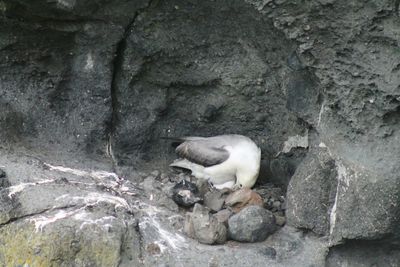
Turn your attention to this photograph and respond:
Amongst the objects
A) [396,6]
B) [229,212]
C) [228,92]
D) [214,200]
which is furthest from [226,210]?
[396,6]

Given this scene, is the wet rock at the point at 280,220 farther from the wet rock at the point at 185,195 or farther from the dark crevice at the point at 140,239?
the dark crevice at the point at 140,239

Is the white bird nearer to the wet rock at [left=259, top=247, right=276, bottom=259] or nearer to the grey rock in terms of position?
the wet rock at [left=259, top=247, right=276, bottom=259]

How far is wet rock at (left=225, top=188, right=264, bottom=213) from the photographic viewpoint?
464 cm

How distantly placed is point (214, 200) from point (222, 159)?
355 millimetres

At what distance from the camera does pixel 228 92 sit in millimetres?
4961

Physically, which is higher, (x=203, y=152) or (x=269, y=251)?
(x=203, y=152)

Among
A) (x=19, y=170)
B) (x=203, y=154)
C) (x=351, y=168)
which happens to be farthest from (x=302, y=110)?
(x=19, y=170)

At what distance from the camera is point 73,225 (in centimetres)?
409

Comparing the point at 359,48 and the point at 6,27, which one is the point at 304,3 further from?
the point at 6,27

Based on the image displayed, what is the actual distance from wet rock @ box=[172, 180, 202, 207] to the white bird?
0.28 m

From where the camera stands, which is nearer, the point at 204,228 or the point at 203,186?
the point at 204,228

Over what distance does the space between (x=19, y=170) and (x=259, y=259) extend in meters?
1.49

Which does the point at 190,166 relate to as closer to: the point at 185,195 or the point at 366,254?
the point at 185,195

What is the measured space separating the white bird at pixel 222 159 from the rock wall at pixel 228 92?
0.49 feet
